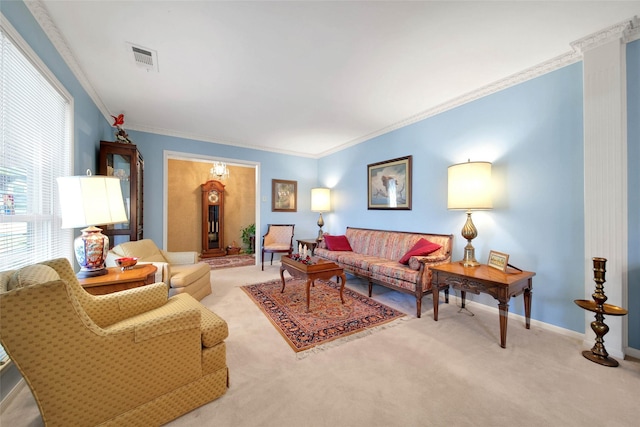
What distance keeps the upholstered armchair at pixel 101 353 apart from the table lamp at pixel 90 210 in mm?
497

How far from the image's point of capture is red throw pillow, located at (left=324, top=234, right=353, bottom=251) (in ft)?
14.6

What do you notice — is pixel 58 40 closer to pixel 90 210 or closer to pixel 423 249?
pixel 90 210

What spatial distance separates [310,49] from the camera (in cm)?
219

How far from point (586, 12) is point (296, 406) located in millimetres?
3428

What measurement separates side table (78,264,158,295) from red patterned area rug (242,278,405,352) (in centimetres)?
126

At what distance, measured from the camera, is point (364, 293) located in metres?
3.54

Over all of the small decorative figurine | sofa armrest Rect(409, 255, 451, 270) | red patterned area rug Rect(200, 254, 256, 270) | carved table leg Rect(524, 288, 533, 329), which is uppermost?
the small decorative figurine

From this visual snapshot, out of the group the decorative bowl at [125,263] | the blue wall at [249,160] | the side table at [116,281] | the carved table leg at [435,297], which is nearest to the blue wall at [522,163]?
the blue wall at [249,160]

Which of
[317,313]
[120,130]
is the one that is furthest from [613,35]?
[120,130]

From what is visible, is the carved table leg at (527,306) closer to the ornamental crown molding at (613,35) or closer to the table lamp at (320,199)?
the ornamental crown molding at (613,35)

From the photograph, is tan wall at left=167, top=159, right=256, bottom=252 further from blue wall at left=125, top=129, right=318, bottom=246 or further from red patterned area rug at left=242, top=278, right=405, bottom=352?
red patterned area rug at left=242, top=278, right=405, bottom=352

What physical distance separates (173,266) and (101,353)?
96.8 inches

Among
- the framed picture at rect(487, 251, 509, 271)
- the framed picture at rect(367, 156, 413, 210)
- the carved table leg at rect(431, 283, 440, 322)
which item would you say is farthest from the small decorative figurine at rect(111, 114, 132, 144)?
the framed picture at rect(487, 251, 509, 271)

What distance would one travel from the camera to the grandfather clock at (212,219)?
253 inches
